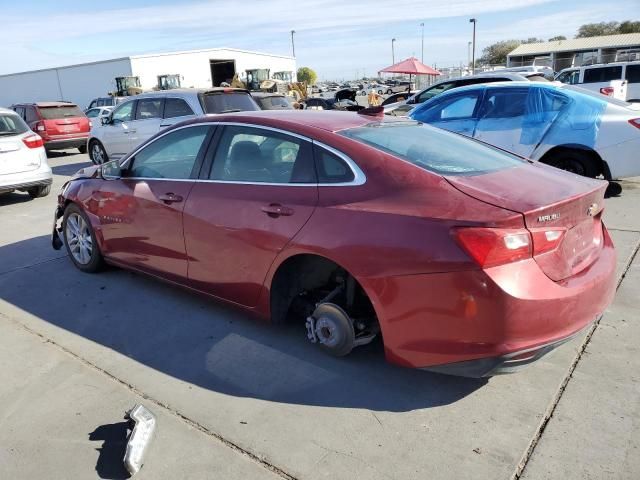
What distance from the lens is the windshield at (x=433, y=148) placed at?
10.4 ft

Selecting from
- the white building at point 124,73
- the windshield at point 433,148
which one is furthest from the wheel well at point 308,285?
the white building at point 124,73

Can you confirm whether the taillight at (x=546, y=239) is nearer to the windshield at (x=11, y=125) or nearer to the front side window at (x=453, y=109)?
the front side window at (x=453, y=109)

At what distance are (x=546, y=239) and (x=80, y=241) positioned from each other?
414cm

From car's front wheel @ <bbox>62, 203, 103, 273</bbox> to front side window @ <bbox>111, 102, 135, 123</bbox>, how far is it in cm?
648

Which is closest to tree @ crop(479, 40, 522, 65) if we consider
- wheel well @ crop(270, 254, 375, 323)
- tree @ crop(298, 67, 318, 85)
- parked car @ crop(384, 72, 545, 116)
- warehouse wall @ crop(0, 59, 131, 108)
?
tree @ crop(298, 67, 318, 85)

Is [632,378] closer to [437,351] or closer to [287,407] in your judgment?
[437,351]

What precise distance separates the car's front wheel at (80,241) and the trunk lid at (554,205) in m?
3.42

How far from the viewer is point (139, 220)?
430cm

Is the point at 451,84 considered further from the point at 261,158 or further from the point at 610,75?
the point at 610,75

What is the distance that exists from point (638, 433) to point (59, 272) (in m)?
4.82

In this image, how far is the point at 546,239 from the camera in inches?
106

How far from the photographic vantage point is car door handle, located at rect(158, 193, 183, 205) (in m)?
3.96

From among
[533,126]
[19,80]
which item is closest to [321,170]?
[533,126]

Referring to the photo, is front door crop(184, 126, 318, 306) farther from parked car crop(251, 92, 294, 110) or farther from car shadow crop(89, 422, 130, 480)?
parked car crop(251, 92, 294, 110)
